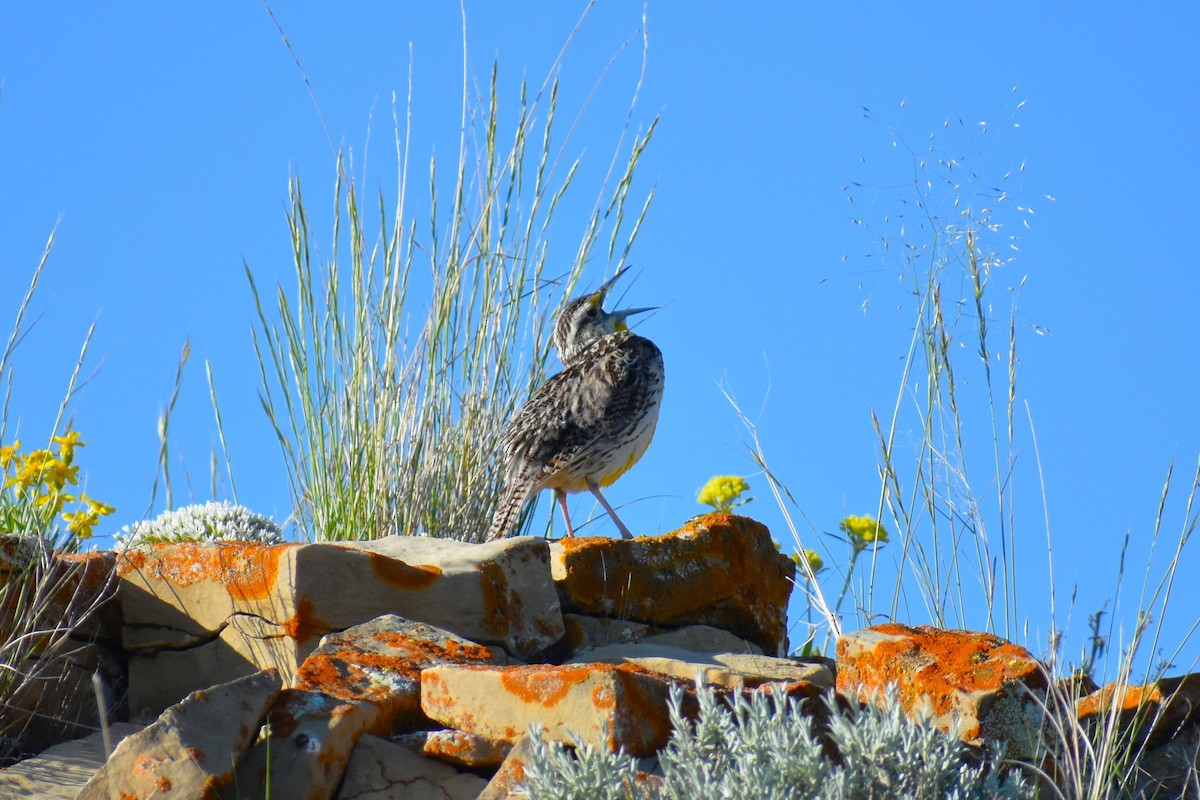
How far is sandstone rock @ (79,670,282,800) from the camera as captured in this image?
311 cm

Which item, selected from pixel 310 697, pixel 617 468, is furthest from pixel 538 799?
pixel 617 468

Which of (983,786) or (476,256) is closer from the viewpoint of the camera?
(983,786)

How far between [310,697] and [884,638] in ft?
5.60

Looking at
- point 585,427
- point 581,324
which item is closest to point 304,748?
point 585,427

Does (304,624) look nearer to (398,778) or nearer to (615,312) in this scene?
(398,778)

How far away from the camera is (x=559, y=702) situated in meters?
3.24

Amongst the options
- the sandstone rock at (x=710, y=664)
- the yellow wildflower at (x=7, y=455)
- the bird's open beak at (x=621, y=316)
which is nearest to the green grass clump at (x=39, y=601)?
the yellow wildflower at (x=7, y=455)

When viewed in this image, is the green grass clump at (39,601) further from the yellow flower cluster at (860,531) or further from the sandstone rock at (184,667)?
the yellow flower cluster at (860,531)

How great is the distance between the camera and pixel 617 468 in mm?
7211

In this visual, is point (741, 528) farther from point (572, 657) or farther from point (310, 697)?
point (310, 697)

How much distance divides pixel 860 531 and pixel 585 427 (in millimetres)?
1894

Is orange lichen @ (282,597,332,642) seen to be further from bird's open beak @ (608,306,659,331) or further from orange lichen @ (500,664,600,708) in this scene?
bird's open beak @ (608,306,659,331)

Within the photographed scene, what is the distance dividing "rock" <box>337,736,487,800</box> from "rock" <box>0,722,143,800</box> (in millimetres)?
806

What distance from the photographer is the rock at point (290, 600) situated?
445 centimetres
